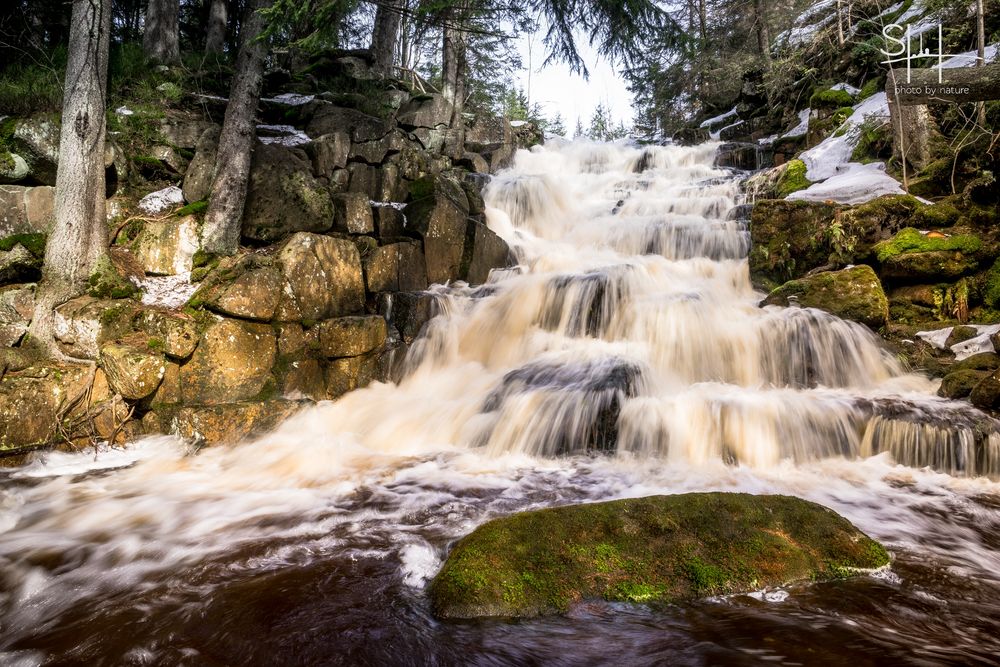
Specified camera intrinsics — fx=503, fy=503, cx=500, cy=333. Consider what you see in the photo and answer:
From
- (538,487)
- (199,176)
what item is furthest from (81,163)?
(538,487)

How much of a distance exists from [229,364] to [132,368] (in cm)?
99

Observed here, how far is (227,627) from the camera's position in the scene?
2.51 metres

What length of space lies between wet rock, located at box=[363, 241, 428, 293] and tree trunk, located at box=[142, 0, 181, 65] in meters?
8.02

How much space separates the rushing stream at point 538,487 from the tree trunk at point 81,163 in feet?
8.11

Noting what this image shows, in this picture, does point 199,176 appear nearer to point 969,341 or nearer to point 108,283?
point 108,283

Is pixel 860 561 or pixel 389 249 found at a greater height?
pixel 389 249

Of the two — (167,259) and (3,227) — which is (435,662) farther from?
(3,227)

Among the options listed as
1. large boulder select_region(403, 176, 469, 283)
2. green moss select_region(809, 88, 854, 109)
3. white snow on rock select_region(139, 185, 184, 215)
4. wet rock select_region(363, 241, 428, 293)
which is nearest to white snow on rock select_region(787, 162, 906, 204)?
green moss select_region(809, 88, 854, 109)

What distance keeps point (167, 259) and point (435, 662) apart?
6.97 metres

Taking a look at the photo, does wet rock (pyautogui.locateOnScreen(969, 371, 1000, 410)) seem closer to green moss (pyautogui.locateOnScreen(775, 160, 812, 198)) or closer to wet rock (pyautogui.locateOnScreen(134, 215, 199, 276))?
green moss (pyautogui.locateOnScreen(775, 160, 812, 198))

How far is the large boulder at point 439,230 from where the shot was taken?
8859 millimetres

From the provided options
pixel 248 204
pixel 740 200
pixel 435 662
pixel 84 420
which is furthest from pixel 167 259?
pixel 740 200

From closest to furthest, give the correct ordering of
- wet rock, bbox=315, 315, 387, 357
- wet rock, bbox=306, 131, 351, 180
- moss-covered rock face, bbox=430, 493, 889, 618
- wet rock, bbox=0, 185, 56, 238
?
1. moss-covered rock face, bbox=430, 493, 889, 618
2. wet rock, bbox=0, 185, 56, 238
3. wet rock, bbox=315, 315, 387, 357
4. wet rock, bbox=306, 131, 351, 180

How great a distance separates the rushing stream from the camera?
235cm
